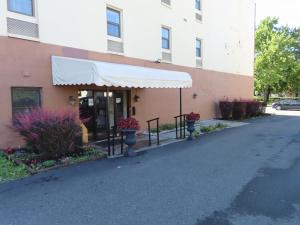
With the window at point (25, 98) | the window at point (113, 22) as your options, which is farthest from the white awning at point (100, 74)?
the window at point (113, 22)

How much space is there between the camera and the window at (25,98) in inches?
362

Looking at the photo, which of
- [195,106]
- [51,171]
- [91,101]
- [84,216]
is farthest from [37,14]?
[195,106]

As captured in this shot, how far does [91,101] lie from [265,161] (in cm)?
707

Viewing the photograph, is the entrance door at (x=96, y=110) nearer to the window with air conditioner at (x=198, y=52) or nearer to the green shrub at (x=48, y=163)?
the green shrub at (x=48, y=163)

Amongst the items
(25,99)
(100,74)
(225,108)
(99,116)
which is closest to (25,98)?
(25,99)

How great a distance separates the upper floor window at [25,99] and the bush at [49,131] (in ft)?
3.61

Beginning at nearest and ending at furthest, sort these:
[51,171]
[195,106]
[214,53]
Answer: [51,171]
[195,106]
[214,53]

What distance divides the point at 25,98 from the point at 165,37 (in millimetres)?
9084

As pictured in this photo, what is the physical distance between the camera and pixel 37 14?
31.3 ft

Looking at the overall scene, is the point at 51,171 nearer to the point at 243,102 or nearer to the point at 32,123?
the point at 32,123

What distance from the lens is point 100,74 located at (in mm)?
8625

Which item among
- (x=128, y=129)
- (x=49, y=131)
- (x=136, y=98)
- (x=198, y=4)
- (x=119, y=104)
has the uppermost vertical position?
(x=198, y=4)

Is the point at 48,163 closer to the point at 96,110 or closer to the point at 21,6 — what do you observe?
the point at 96,110

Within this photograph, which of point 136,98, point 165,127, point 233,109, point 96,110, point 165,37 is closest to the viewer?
point 96,110
